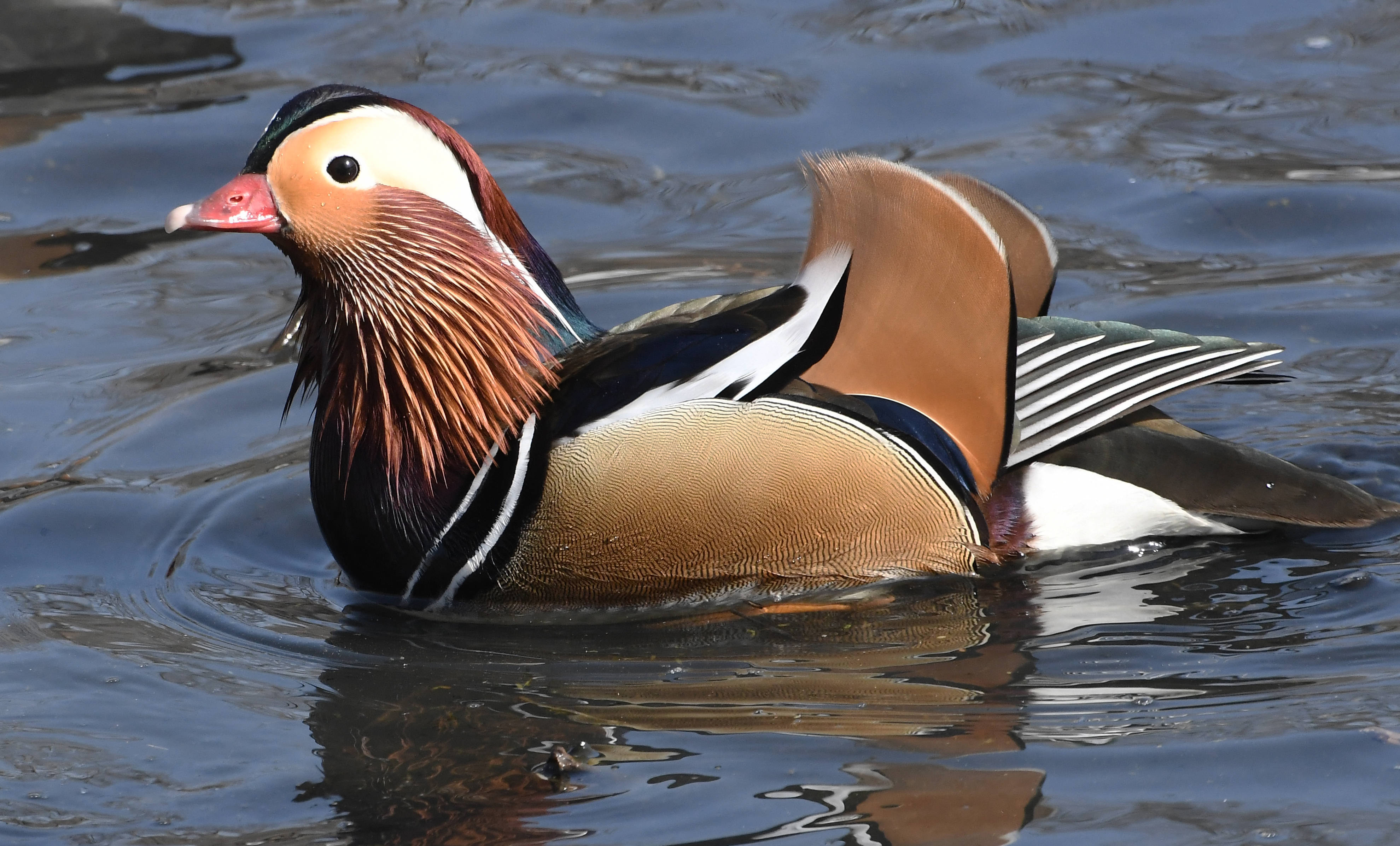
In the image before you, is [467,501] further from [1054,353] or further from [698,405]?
[1054,353]

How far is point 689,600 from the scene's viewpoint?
4.61m

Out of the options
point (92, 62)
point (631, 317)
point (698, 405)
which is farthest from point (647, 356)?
point (92, 62)

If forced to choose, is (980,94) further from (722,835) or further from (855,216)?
(722,835)

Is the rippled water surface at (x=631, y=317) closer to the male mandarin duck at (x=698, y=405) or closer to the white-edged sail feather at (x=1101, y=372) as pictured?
the male mandarin duck at (x=698, y=405)

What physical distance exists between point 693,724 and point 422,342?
4.46ft

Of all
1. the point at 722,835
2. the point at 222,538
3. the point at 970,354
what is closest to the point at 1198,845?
the point at 722,835

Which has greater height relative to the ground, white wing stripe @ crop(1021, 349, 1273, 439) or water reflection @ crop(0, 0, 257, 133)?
water reflection @ crop(0, 0, 257, 133)

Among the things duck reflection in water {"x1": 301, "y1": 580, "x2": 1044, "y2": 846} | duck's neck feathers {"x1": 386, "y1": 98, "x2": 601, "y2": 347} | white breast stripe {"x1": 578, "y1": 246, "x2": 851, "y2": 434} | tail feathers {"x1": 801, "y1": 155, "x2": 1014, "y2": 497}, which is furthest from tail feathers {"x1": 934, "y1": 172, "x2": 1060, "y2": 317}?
duck's neck feathers {"x1": 386, "y1": 98, "x2": 601, "y2": 347}

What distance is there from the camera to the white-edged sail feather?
4746 millimetres

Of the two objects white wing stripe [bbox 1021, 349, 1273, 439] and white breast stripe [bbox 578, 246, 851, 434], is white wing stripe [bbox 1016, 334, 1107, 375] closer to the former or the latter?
white wing stripe [bbox 1021, 349, 1273, 439]

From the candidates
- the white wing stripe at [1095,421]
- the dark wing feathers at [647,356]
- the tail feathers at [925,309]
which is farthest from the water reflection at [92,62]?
the white wing stripe at [1095,421]

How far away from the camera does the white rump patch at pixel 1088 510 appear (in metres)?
4.82

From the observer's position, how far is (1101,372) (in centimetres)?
479

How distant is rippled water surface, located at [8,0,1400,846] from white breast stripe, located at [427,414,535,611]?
0.61 feet
